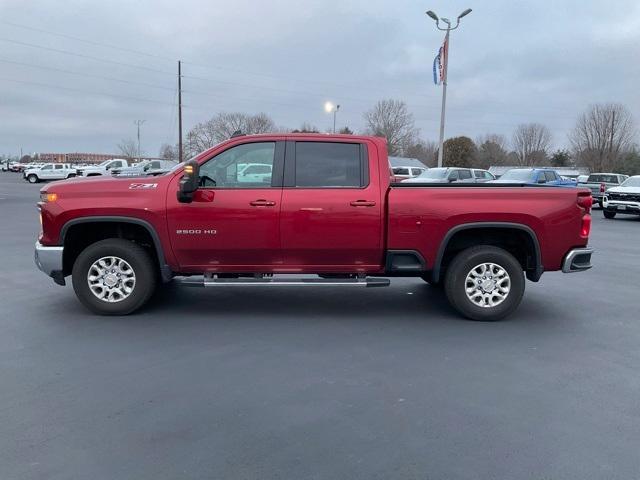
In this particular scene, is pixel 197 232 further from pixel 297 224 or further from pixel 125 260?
pixel 297 224

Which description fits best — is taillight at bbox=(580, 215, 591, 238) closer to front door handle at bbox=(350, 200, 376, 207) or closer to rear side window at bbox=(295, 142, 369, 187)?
front door handle at bbox=(350, 200, 376, 207)

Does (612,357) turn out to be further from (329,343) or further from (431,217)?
(329,343)

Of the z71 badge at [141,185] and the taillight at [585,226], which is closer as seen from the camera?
the z71 badge at [141,185]

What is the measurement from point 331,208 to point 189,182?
→ 1.52 metres

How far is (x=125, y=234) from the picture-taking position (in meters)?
6.19

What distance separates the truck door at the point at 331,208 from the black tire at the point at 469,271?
2.85 feet

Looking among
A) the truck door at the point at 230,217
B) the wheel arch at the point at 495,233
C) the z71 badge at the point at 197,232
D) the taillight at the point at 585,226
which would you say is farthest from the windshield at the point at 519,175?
the z71 badge at the point at 197,232

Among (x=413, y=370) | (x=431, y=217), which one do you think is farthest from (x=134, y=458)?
(x=431, y=217)

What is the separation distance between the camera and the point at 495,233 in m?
6.18

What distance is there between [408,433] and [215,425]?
4.06 feet

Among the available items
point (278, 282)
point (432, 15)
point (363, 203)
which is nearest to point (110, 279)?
point (278, 282)

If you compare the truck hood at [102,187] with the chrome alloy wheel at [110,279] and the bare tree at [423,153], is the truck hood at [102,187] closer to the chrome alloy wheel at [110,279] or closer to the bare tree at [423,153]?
the chrome alloy wheel at [110,279]

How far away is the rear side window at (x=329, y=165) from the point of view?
5.93 m

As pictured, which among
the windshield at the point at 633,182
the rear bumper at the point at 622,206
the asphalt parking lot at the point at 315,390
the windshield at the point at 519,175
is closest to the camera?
the asphalt parking lot at the point at 315,390
